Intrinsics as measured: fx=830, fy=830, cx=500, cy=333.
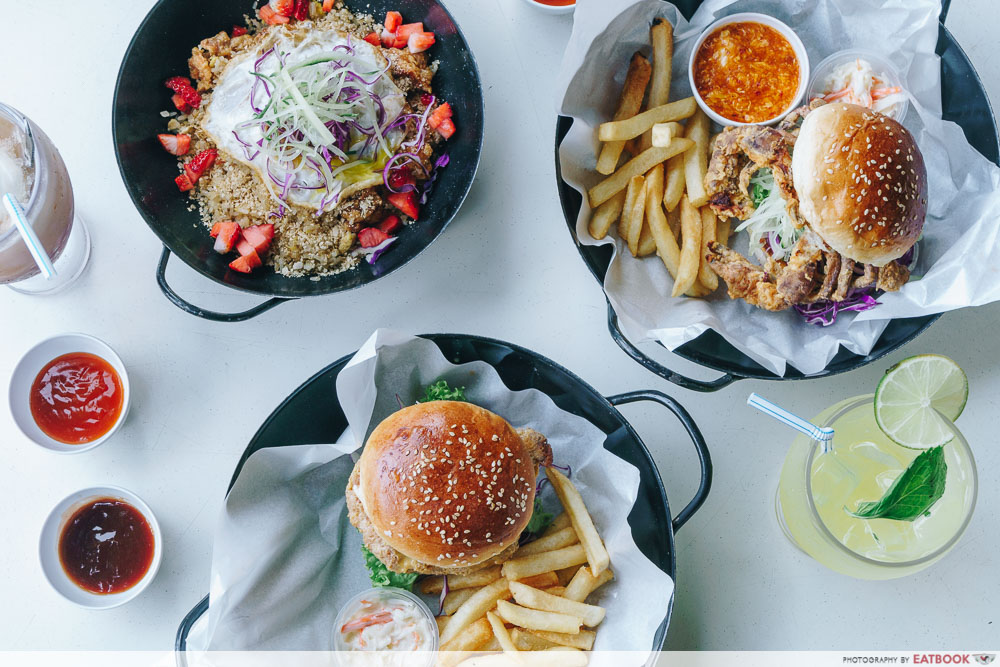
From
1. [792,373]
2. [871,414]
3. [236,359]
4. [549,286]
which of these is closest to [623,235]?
[549,286]

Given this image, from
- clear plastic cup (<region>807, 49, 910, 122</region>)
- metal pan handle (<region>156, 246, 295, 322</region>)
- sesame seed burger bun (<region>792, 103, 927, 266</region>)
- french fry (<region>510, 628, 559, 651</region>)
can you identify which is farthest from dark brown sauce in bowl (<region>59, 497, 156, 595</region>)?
clear plastic cup (<region>807, 49, 910, 122</region>)

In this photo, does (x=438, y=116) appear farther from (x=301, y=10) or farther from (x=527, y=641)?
(x=527, y=641)

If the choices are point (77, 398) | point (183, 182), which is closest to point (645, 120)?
point (183, 182)

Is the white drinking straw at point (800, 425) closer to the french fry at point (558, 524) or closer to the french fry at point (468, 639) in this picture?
the french fry at point (558, 524)

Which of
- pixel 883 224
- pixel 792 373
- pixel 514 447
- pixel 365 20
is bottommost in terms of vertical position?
pixel 792 373

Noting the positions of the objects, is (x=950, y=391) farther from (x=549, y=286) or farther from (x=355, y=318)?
(x=355, y=318)

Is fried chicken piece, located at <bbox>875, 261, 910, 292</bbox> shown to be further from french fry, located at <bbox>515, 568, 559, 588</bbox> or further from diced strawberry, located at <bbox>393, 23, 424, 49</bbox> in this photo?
diced strawberry, located at <bbox>393, 23, 424, 49</bbox>
